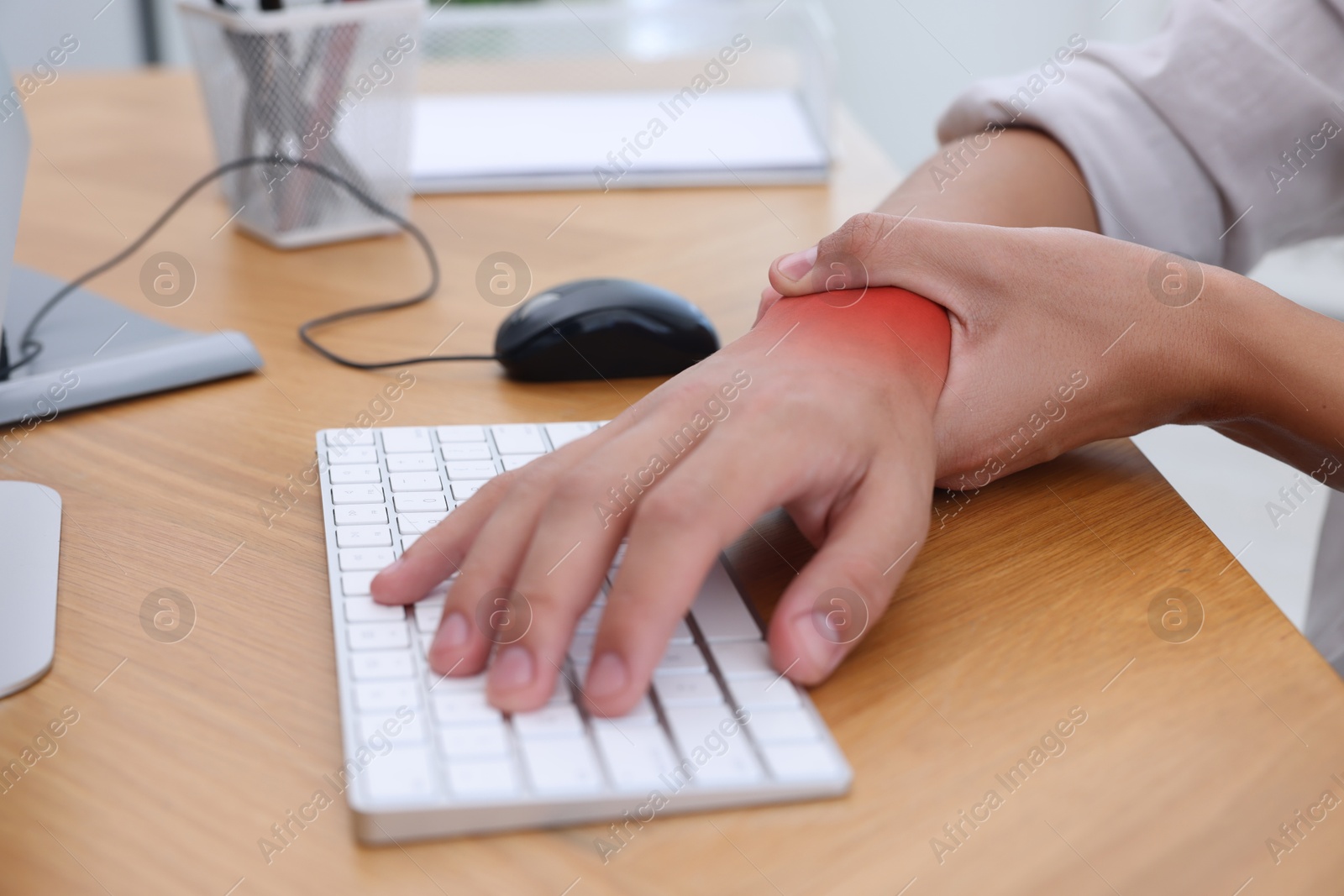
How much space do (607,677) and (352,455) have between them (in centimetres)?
25

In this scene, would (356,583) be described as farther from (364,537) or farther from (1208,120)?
(1208,120)

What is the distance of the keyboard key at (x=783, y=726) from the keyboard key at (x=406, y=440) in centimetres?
27

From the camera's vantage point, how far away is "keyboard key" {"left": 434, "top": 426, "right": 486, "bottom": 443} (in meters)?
0.60

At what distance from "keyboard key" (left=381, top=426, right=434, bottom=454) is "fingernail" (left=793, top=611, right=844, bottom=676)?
0.25 meters

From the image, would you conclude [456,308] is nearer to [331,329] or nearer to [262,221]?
[331,329]

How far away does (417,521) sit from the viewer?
20.4 inches

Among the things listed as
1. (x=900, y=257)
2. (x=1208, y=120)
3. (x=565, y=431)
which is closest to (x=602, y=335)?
(x=565, y=431)

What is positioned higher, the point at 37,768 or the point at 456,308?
the point at 37,768

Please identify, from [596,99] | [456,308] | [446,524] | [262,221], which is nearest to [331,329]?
[456,308]

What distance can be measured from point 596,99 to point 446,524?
871 mm

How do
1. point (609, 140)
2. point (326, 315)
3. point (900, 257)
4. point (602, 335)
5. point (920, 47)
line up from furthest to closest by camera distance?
point (920, 47)
point (609, 140)
point (326, 315)
point (602, 335)
point (900, 257)

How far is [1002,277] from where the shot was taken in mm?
561

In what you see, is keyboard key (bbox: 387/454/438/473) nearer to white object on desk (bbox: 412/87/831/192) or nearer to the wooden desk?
the wooden desk

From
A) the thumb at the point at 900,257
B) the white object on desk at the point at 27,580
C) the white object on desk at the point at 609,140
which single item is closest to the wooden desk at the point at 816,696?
the white object on desk at the point at 27,580
